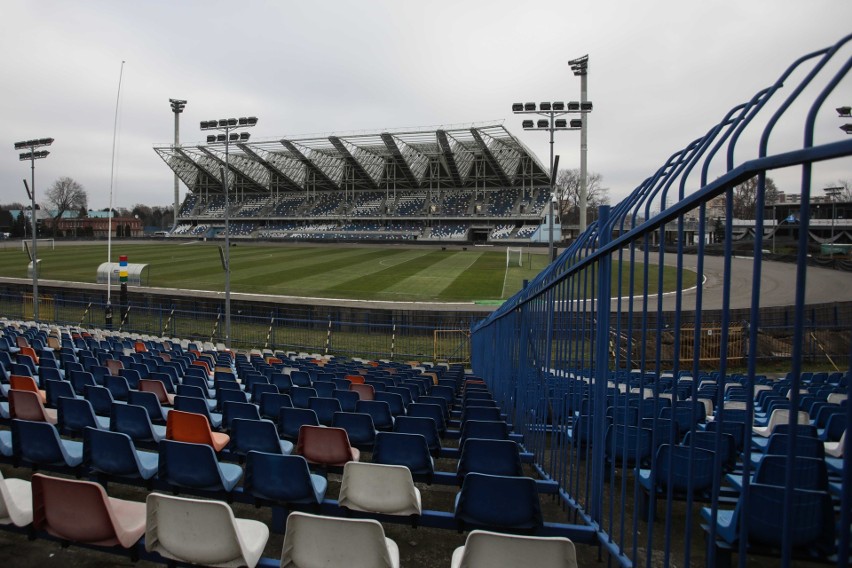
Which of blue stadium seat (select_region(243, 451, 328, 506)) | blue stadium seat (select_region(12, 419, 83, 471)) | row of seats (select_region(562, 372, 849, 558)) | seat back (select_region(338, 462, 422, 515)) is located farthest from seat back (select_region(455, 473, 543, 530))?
blue stadium seat (select_region(12, 419, 83, 471))

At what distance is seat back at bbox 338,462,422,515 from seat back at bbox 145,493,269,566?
0.80m

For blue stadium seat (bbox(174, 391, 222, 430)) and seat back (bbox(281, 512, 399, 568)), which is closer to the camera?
seat back (bbox(281, 512, 399, 568))

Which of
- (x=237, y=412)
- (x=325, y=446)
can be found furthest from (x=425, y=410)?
(x=237, y=412)

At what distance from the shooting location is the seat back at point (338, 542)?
271 centimetres

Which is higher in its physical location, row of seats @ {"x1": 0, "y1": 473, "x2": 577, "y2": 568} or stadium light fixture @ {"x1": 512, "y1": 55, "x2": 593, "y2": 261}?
stadium light fixture @ {"x1": 512, "y1": 55, "x2": 593, "y2": 261}

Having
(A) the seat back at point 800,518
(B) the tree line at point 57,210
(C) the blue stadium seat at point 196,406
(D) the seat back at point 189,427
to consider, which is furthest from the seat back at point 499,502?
(B) the tree line at point 57,210

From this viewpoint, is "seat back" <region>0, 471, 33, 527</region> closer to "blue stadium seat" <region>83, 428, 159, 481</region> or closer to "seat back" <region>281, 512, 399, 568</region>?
"blue stadium seat" <region>83, 428, 159, 481</region>

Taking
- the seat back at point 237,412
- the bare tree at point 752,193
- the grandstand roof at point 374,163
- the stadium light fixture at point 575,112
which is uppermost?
the grandstand roof at point 374,163

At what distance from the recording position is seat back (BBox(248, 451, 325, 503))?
3664 mm

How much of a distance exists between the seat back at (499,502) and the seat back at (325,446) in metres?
1.48

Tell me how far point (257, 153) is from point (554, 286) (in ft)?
308

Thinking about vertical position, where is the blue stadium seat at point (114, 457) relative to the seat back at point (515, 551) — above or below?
below

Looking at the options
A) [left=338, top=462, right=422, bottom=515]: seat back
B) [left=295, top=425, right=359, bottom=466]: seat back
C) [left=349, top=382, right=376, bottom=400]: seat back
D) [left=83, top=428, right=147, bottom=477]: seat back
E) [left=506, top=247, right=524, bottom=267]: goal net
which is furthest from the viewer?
[left=506, top=247, right=524, bottom=267]: goal net

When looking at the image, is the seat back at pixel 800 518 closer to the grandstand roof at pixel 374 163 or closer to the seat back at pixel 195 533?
the seat back at pixel 195 533
